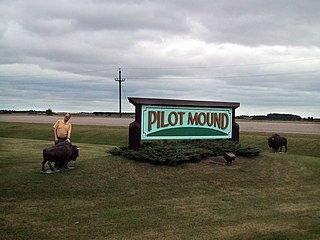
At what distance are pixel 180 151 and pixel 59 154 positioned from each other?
399cm

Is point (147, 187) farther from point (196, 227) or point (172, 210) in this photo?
point (196, 227)

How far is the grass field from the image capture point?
8.39 metres

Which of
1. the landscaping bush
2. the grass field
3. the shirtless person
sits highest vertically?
the shirtless person

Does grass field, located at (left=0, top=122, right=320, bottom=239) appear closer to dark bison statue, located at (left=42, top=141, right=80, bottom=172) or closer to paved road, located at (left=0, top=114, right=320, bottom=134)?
dark bison statue, located at (left=42, top=141, right=80, bottom=172)

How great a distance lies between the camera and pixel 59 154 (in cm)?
1216

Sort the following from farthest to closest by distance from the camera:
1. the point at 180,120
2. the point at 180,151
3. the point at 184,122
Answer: the point at 184,122, the point at 180,120, the point at 180,151

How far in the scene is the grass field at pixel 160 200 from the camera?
8.39 metres

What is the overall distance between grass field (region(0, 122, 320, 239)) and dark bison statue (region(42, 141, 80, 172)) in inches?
17.1

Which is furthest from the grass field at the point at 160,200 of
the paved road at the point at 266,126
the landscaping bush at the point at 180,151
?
the paved road at the point at 266,126

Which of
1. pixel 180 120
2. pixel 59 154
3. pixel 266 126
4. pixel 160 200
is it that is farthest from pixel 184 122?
pixel 266 126

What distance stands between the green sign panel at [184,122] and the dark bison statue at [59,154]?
105 inches

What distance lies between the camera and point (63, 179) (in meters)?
11.4

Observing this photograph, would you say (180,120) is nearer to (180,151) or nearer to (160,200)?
(180,151)

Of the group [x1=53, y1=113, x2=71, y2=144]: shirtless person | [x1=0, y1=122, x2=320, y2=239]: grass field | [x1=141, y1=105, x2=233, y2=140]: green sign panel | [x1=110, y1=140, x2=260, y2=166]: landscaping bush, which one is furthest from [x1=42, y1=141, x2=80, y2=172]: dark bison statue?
[x1=141, y1=105, x2=233, y2=140]: green sign panel
